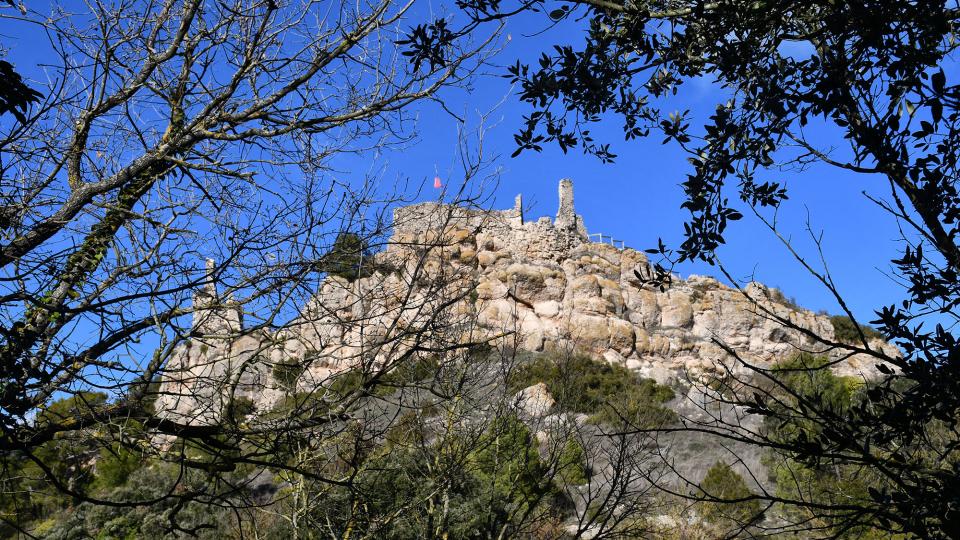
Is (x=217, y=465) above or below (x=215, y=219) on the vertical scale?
below

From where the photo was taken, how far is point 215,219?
4105mm

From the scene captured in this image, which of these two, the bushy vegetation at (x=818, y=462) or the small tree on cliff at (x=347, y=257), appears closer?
the bushy vegetation at (x=818, y=462)

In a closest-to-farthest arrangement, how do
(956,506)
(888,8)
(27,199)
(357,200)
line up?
(956,506) → (888,8) → (27,199) → (357,200)

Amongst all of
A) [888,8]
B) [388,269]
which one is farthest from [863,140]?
[388,269]

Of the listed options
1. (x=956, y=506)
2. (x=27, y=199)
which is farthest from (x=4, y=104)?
(x=956, y=506)

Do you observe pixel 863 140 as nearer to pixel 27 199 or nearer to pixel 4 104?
pixel 4 104

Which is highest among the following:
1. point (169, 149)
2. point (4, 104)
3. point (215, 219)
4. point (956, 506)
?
point (169, 149)

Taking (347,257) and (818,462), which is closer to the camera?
(818,462)

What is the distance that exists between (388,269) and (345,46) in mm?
1347

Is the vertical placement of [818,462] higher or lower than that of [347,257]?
lower

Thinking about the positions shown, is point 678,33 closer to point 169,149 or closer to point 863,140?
point 863,140

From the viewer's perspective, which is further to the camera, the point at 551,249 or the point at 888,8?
the point at 551,249

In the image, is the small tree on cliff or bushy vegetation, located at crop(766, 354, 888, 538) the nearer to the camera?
bushy vegetation, located at crop(766, 354, 888, 538)

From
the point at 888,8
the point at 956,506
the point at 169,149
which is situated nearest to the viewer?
the point at 956,506
